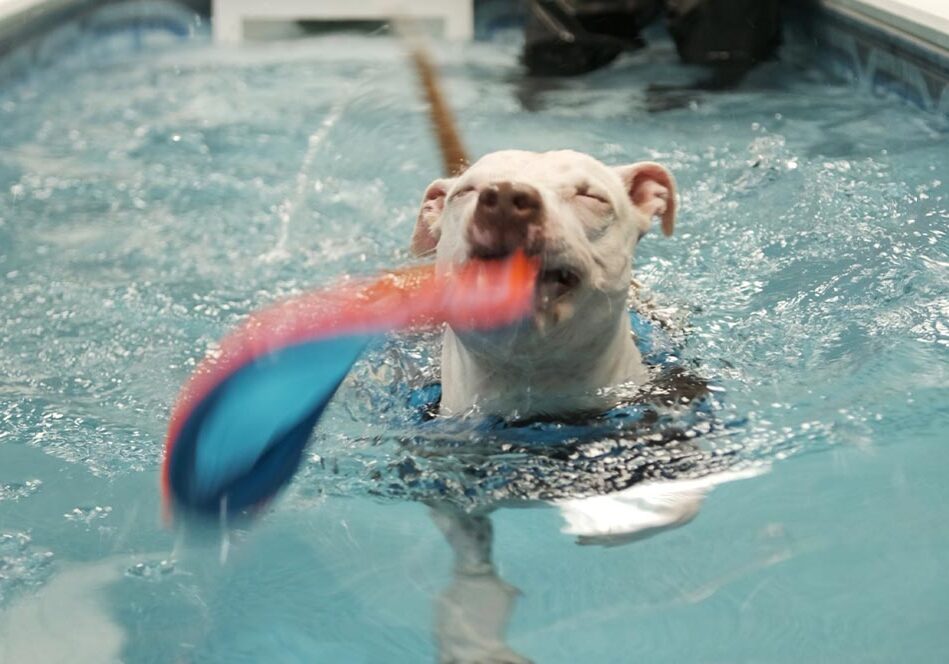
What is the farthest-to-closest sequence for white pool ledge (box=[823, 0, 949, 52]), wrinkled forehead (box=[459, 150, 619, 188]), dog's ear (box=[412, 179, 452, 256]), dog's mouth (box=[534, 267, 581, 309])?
white pool ledge (box=[823, 0, 949, 52]), dog's ear (box=[412, 179, 452, 256]), wrinkled forehead (box=[459, 150, 619, 188]), dog's mouth (box=[534, 267, 581, 309])

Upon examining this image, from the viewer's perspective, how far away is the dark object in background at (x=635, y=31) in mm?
7039

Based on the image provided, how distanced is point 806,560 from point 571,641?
50 centimetres

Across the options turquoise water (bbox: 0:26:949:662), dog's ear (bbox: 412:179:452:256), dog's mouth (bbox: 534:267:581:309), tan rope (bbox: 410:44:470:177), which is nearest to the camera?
turquoise water (bbox: 0:26:949:662)

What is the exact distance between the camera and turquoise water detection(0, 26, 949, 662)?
2355 mm

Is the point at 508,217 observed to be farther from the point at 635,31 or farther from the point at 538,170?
the point at 635,31

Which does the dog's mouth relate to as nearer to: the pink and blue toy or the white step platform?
the pink and blue toy

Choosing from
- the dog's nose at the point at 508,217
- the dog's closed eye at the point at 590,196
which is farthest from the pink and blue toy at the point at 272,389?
the dog's closed eye at the point at 590,196

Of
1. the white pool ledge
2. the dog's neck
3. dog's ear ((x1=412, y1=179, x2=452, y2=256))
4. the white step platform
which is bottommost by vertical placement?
the white step platform

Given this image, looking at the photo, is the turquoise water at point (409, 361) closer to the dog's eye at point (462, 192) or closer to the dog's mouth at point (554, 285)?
the dog's mouth at point (554, 285)

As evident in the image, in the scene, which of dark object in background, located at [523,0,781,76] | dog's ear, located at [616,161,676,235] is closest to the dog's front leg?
dog's ear, located at [616,161,676,235]

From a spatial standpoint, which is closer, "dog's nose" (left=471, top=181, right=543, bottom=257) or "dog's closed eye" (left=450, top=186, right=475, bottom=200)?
"dog's nose" (left=471, top=181, right=543, bottom=257)

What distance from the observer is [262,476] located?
8.13 feet

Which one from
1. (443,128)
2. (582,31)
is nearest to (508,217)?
(443,128)

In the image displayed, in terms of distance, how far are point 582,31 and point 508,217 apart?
521 cm
